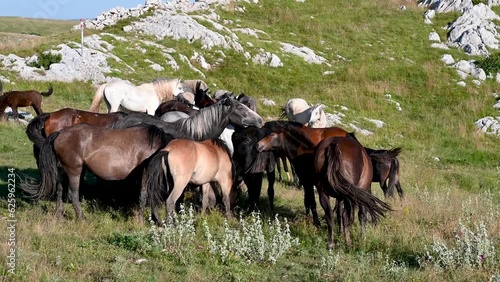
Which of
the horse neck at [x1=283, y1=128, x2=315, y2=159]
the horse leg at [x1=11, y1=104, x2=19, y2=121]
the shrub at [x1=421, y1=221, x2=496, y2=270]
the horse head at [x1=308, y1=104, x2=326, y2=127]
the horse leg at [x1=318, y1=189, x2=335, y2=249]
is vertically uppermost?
the horse neck at [x1=283, y1=128, x2=315, y2=159]

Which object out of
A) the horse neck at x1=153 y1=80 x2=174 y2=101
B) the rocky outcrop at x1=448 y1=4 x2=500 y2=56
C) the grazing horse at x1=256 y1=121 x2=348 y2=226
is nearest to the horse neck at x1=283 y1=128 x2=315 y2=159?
the grazing horse at x1=256 y1=121 x2=348 y2=226

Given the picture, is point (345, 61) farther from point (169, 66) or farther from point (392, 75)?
point (169, 66)

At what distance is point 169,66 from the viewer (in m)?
24.5

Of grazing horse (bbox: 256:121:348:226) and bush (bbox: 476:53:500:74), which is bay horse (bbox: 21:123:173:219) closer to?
grazing horse (bbox: 256:121:348:226)

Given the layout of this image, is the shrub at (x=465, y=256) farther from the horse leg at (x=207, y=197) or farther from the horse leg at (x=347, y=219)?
the horse leg at (x=207, y=197)

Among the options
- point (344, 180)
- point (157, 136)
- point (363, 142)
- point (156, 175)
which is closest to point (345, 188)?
point (344, 180)

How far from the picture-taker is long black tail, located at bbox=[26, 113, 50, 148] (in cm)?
984

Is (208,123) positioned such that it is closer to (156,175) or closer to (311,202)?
(156,175)

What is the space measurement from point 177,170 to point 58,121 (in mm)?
3679

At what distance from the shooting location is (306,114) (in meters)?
15.9

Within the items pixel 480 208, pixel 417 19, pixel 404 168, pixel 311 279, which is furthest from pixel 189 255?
pixel 417 19

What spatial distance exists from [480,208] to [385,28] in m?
27.0

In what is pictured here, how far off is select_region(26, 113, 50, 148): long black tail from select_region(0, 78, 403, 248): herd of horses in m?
0.02

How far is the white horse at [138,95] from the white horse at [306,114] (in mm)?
3589
